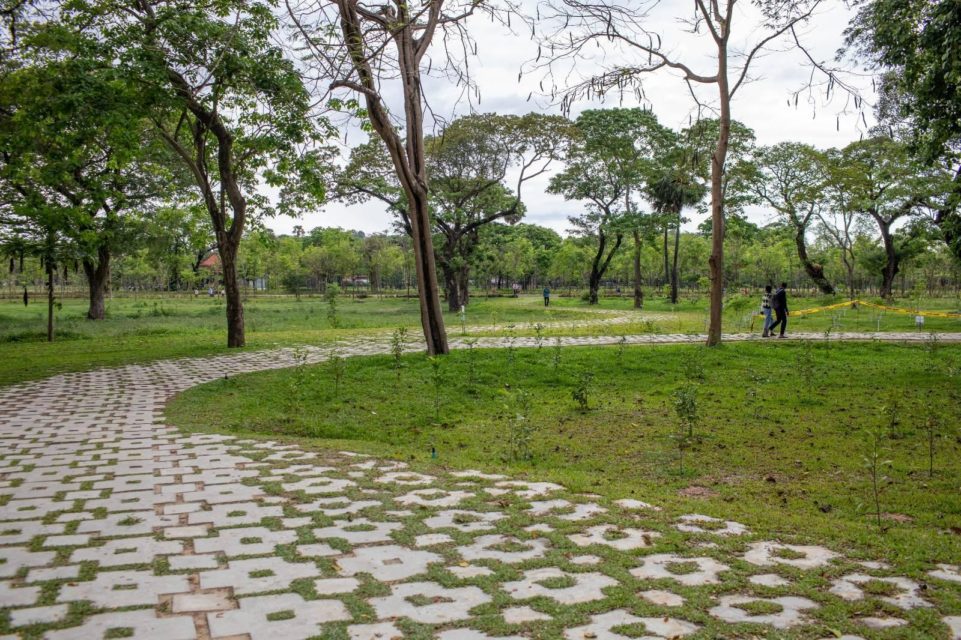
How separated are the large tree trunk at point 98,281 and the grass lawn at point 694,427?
69.6 ft

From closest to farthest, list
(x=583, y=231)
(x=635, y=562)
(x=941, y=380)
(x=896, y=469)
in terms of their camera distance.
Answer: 1. (x=635, y=562)
2. (x=896, y=469)
3. (x=941, y=380)
4. (x=583, y=231)

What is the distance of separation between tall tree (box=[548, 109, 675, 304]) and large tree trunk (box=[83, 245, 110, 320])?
877 inches

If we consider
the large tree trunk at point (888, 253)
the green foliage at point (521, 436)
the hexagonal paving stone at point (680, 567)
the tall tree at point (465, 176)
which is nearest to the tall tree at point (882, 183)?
the large tree trunk at point (888, 253)

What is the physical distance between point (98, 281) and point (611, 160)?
25432 mm

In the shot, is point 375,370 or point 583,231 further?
point 583,231

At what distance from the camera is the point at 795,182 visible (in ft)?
112

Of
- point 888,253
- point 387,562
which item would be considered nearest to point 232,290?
point 387,562

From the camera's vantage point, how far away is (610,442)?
7535 millimetres

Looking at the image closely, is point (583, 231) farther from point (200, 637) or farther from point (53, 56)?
point (200, 637)

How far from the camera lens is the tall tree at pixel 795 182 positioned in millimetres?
32812

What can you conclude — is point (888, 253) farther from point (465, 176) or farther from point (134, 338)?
point (134, 338)

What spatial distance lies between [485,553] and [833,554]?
2.22m

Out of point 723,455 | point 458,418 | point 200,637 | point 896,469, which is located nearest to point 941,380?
point 896,469

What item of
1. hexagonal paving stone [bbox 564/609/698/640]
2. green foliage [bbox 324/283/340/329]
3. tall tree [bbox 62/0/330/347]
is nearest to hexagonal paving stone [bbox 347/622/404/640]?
hexagonal paving stone [bbox 564/609/698/640]
